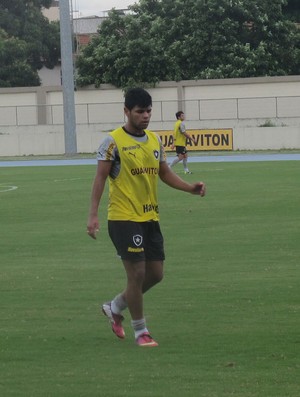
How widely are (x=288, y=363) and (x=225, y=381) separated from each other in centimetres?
69

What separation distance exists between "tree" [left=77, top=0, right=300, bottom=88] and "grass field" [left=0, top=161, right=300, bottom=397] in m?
41.3

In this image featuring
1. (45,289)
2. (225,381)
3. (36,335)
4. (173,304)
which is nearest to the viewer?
(225,381)

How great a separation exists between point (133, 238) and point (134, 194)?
0.35m

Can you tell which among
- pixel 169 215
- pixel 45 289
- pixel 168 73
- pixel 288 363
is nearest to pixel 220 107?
pixel 168 73

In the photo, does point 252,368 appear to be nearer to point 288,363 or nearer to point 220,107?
point 288,363

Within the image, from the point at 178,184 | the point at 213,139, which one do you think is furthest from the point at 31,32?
the point at 178,184

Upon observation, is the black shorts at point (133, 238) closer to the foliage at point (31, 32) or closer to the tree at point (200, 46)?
the tree at point (200, 46)

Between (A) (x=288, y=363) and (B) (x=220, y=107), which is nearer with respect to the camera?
(A) (x=288, y=363)

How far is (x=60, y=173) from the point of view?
34.4 meters

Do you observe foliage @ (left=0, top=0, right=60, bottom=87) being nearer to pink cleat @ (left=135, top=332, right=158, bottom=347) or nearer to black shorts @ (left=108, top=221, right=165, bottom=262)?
black shorts @ (left=108, top=221, right=165, bottom=262)

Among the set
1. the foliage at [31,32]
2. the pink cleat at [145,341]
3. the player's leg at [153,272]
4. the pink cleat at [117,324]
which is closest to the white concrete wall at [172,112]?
the foliage at [31,32]

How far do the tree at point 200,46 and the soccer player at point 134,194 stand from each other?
52246mm

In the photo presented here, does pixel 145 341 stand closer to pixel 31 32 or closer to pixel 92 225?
pixel 92 225

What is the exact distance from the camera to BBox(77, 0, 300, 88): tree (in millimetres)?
60781
